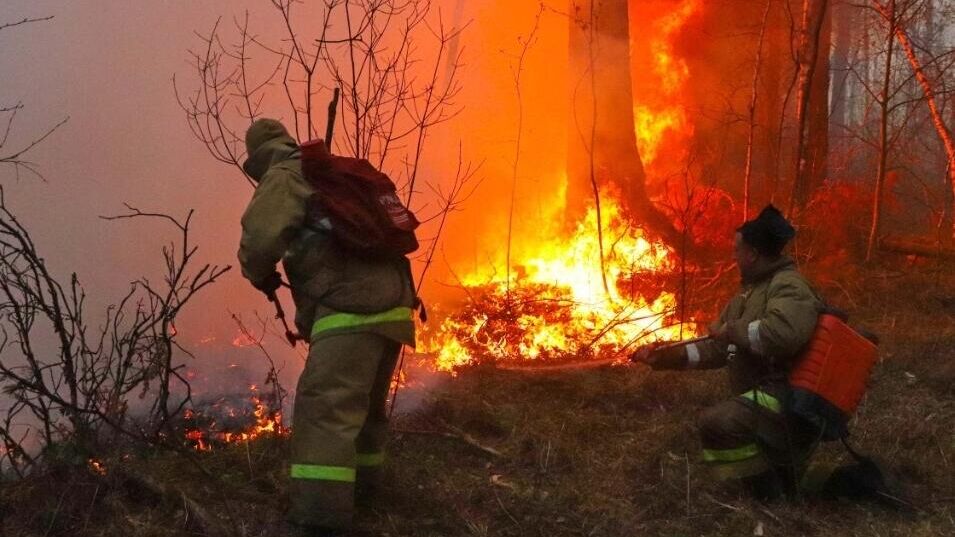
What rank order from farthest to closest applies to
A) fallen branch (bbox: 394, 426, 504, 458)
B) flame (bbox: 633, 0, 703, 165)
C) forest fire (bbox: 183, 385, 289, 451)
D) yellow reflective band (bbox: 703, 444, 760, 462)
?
flame (bbox: 633, 0, 703, 165), fallen branch (bbox: 394, 426, 504, 458), forest fire (bbox: 183, 385, 289, 451), yellow reflective band (bbox: 703, 444, 760, 462)

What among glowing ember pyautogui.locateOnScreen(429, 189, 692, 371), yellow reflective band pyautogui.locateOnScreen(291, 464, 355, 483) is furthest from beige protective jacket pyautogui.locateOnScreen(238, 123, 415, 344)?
glowing ember pyautogui.locateOnScreen(429, 189, 692, 371)

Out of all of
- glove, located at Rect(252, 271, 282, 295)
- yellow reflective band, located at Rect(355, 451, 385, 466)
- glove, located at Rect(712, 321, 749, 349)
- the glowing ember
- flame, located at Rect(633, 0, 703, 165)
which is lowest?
yellow reflective band, located at Rect(355, 451, 385, 466)

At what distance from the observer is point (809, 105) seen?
9.88 metres

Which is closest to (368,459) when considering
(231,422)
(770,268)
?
A: (770,268)

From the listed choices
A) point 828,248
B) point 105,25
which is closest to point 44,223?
point 105,25

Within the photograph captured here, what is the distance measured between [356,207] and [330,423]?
0.98m

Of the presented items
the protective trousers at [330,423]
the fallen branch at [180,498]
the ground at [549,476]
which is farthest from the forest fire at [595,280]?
the protective trousers at [330,423]

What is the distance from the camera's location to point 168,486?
3.97 m

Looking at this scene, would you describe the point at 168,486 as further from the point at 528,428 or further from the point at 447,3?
→ the point at 447,3

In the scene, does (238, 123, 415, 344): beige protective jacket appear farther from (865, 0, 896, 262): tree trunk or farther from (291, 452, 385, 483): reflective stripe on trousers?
(865, 0, 896, 262): tree trunk

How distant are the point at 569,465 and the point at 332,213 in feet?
7.21

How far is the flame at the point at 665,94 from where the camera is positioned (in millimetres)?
11555

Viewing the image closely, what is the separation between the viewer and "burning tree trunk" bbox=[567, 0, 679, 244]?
9227mm

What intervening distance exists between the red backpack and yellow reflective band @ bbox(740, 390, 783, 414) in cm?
182
